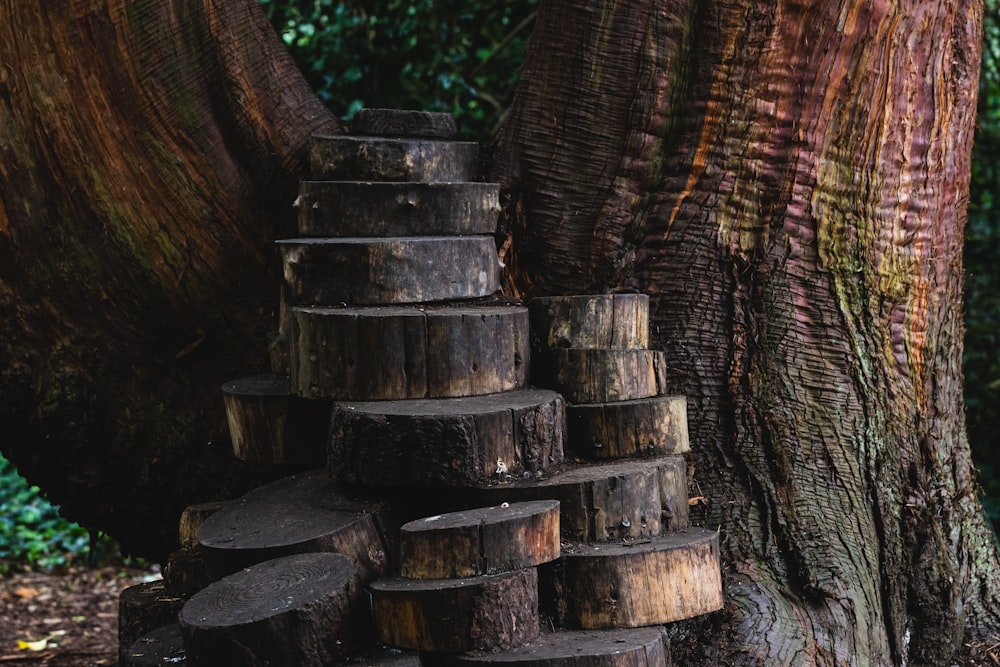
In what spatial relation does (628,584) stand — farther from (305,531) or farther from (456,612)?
(305,531)

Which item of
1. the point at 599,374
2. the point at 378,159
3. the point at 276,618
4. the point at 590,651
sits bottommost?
the point at 590,651

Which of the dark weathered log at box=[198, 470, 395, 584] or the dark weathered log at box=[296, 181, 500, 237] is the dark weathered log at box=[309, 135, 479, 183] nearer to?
the dark weathered log at box=[296, 181, 500, 237]

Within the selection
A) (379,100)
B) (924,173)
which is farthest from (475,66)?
(924,173)

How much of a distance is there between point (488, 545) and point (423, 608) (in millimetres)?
178

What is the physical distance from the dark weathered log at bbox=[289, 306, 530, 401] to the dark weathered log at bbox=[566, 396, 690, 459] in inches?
9.0

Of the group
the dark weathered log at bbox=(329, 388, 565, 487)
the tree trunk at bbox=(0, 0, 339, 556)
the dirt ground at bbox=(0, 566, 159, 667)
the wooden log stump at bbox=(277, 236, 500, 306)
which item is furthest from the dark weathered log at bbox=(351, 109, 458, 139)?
the dirt ground at bbox=(0, 566, 159, 667)

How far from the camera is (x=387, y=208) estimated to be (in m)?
2.68

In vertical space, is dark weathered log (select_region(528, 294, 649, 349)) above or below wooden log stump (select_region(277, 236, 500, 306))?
below

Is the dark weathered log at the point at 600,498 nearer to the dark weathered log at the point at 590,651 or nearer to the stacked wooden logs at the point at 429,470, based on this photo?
the stacked wooden logs at the point at 429,470

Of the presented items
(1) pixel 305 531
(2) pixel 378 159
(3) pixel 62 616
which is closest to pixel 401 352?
(1) pixel 305 531

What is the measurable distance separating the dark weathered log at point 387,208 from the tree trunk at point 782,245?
0.25 m

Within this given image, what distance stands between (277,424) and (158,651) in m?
0.64

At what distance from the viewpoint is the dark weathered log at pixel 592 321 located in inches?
102

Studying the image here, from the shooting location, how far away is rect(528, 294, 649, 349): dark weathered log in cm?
258
